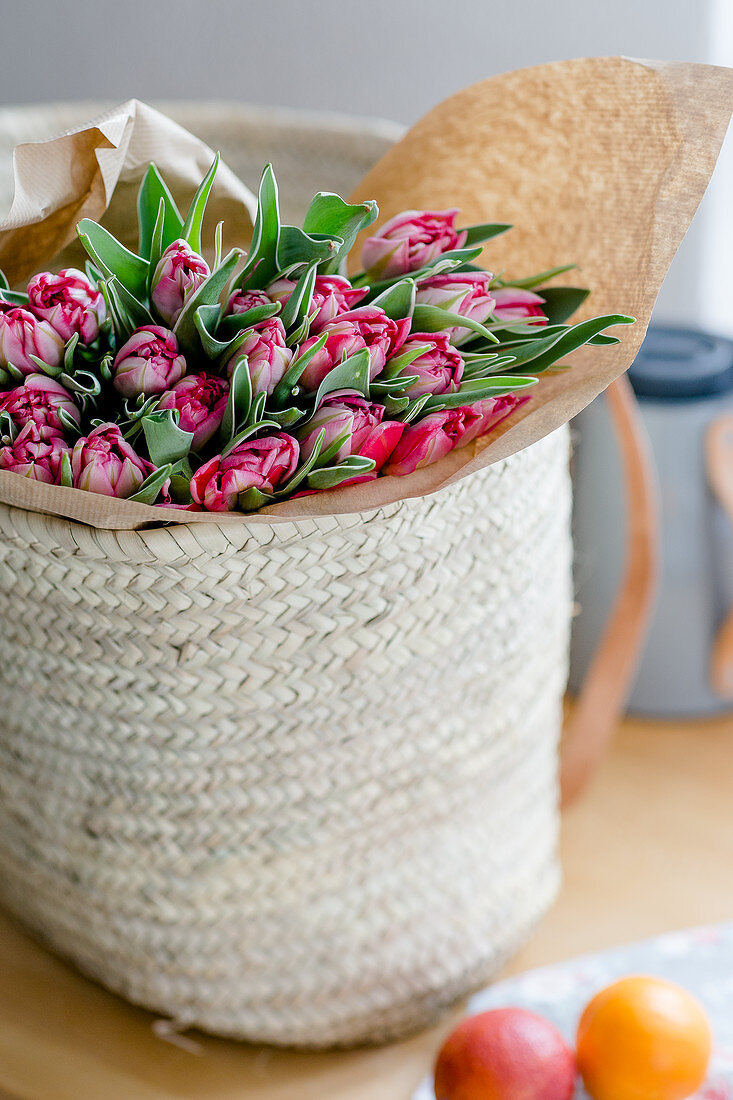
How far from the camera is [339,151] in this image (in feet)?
2.05

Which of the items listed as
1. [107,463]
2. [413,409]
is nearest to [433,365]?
[413,409]

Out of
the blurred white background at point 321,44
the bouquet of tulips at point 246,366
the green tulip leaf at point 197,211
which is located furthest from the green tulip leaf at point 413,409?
the blurred white background at point 321,44

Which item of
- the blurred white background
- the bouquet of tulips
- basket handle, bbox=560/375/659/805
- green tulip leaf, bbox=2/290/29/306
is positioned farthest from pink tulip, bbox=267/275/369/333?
the blurred white background

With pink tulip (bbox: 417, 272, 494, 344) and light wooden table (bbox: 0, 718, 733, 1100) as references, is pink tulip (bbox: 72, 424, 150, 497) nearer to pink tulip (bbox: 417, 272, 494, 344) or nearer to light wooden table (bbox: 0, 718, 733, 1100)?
pink tulip (bbox: 417, 272, 494, 344)

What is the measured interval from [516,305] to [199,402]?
15 centimetres

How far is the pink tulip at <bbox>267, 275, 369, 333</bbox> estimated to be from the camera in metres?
0.36

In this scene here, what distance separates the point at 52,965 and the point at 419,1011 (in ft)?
0.67

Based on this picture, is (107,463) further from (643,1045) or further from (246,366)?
(643,1045)

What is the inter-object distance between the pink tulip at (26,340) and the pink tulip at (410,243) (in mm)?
133

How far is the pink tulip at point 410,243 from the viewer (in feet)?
1.35

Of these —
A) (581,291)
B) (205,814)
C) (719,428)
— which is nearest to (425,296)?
(581,291)

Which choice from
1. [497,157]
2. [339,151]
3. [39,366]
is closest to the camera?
[39,366]

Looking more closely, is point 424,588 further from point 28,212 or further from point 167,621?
point 28,212

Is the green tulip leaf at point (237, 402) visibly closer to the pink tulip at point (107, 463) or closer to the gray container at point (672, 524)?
the pink tulip at point (107, 463)
